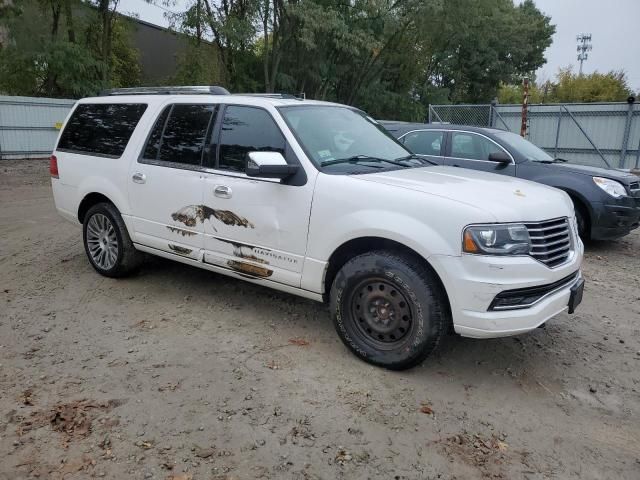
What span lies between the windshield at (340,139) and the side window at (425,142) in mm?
3472

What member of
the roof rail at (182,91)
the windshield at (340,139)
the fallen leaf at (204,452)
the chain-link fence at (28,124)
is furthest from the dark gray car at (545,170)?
the chain-link fence at (28,124)

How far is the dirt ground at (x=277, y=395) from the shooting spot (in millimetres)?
2756

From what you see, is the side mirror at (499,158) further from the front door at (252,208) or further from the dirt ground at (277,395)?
the front door at (252,208)

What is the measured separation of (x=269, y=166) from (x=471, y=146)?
5.06 m

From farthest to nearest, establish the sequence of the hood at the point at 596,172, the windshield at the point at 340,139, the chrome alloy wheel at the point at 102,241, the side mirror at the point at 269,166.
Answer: the hood at the point at 596,172, the chrome alloy wheel at the point at 102,241, the windshield at the point at 340,139, the side mirror at the point at 269,166

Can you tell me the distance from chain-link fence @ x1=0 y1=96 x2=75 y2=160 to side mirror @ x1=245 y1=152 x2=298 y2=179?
14973 millimetres

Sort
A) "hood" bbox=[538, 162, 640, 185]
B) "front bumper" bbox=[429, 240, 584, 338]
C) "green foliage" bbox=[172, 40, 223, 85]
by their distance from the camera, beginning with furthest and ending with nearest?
"green foliage" bbox=[172, 40, 223, 85], "hood" bbox=[538, 162, 640, 185], "front bumper" bbox=[429, 240, 584, 338]

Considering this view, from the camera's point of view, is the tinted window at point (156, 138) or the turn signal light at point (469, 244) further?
the tinted window at point (156, 138)

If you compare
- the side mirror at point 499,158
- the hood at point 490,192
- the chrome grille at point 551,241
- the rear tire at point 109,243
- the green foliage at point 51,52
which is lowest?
the rear tire at point 109,243

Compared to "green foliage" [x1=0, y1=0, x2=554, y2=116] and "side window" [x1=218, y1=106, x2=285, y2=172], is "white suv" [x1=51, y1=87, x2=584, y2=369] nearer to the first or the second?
"side window" [x1=218, y1=106, x2=285, y2=172]

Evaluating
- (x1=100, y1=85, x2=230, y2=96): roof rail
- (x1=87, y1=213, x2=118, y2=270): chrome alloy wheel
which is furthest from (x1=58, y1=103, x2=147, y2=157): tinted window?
(x1=87, y1=213, x2=118, y2=270): chrome alloy wheel

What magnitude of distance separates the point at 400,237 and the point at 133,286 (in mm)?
3104

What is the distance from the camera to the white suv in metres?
3.27

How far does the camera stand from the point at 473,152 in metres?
7.89
